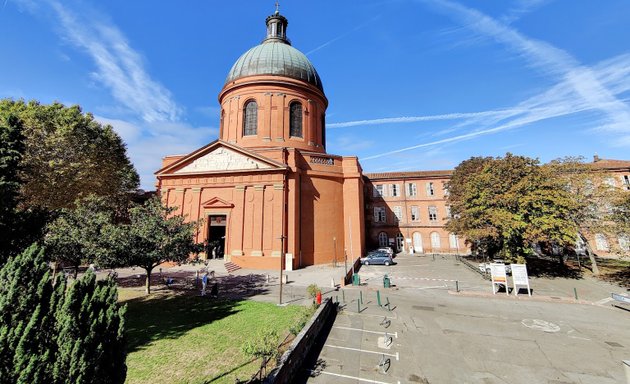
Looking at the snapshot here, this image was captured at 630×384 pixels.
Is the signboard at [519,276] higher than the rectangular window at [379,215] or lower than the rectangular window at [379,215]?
lower

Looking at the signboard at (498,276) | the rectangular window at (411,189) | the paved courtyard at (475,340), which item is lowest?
the paved courtyard at (475,340)

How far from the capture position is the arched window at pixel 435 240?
3949 centimetres

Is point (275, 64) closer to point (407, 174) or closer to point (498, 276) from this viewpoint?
point (407, 174)

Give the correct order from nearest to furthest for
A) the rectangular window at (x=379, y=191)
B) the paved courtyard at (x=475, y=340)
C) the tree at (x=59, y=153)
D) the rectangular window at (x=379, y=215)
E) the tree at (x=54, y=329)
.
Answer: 1. the tree at (x=54, y=329)
2. the paved courtyard at (x=475, y=340)
3. the tree at (x=59, y=153)
4. the rectangular window at (x=379, y=215)
5. the rectangular window at (x=379, y=191)

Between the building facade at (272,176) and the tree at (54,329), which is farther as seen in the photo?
the building facade at (272,176)

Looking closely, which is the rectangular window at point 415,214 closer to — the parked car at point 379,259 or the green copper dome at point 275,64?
the parked car at point 379,259

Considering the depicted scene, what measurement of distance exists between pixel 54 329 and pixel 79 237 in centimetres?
1213

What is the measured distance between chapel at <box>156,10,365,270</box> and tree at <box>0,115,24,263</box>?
13.3 meters

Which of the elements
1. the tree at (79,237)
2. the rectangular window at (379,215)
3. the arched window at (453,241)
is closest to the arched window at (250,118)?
the tree at (79,237)

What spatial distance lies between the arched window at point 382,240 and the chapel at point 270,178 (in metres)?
11.4

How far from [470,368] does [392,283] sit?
11762 mm

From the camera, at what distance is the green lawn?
8039 millimetres

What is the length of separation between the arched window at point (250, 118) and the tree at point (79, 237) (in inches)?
699

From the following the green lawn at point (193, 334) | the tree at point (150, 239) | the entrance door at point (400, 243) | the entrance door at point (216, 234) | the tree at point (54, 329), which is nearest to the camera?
the tree at point (54, 329)
